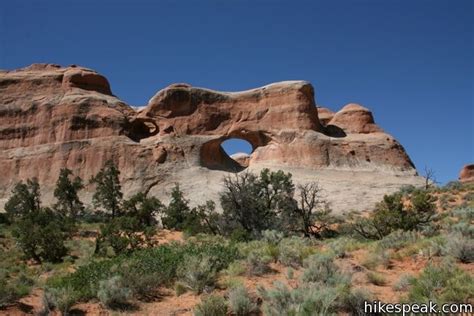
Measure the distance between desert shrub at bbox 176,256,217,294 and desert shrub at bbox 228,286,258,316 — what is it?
55.2 inches

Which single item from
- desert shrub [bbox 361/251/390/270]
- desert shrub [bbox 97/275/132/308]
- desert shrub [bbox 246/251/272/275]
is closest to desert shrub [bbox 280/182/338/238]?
desert shrub [bbox 361/251/390/270]

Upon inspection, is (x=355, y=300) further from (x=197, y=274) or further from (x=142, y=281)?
(x=142, y=281)

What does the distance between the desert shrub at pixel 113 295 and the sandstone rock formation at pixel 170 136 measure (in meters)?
31.2

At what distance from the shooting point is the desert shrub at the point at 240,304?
21.9 feet

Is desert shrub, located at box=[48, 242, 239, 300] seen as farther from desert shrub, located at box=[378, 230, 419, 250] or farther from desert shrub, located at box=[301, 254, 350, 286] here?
desert shrub, located at box=[378, 230, 419, 250]

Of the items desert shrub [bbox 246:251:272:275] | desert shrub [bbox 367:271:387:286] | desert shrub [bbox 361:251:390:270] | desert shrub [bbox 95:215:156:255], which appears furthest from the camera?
desert shrub [bbox 95:215:156:255]

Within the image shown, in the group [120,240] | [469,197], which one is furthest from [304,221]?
[469,197]

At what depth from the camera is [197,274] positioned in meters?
8.38

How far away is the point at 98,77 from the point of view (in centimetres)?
4909

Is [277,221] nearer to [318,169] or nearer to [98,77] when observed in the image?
[318,169]

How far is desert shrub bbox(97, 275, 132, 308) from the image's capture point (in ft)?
24.7

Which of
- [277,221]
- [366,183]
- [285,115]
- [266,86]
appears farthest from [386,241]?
[266,86]

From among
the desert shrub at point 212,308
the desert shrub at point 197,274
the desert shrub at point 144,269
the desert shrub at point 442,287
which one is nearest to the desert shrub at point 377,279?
the desert shrub at point 442,287

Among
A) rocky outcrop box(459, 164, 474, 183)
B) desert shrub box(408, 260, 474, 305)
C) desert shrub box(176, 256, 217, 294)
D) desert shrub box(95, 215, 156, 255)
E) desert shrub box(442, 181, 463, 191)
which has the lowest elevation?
desert shrub box(95, 215, 156, 255)
